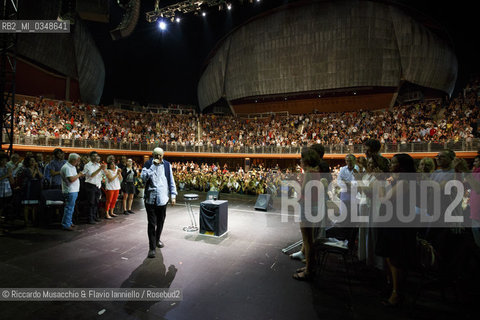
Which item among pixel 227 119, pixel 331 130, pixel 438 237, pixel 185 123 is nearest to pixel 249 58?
pixel 227 119

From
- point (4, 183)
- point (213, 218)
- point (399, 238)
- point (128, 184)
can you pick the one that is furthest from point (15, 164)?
point (399, 238)

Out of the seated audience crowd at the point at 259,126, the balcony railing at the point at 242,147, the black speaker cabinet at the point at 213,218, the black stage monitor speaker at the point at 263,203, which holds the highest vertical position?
the seated audience crowd at the point at 259,126

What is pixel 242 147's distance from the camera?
67.4ft

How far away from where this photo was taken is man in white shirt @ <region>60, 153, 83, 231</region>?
16.3 feet

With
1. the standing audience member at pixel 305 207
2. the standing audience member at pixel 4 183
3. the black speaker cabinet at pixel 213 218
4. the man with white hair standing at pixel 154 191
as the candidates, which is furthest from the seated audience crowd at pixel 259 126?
the man with white hair standing at pixel 154 191

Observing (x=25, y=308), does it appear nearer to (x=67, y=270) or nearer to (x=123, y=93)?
(x=67, y=270)

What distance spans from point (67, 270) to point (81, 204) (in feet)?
10.5

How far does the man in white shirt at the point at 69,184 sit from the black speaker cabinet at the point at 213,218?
3.09 m

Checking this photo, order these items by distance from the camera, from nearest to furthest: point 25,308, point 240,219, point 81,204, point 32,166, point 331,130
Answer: point 25,308
point 32,166
point 81,204
point 240,219
point 331,130

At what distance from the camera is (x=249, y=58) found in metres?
29.1

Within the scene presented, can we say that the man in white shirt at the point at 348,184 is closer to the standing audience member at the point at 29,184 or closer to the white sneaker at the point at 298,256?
the white sneaker at the point at 298,256

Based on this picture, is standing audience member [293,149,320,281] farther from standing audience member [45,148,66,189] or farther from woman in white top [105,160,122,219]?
standing audience member [45,148,66,189]

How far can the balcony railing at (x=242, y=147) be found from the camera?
43.8 ft

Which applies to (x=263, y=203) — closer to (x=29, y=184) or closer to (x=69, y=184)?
(x=69, y=184)
